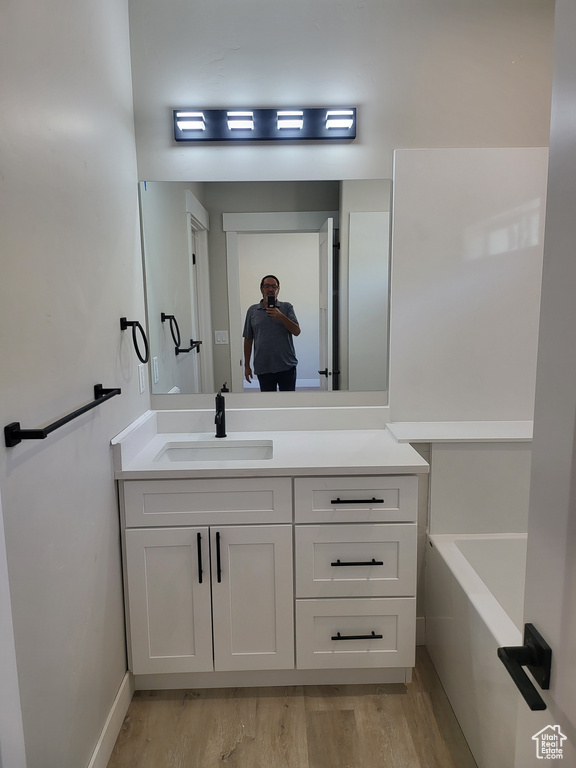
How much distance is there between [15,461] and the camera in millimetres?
1109

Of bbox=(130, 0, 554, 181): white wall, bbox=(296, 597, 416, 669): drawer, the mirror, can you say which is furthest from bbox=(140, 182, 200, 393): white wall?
bbox=(296, 597, 416, 669): drawer

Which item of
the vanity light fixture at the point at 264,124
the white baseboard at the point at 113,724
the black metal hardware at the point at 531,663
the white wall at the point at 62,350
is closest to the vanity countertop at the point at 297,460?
the white wall at the point at 62,350

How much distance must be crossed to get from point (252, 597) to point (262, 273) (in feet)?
4.51

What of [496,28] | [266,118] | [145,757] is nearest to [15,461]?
[145,757]

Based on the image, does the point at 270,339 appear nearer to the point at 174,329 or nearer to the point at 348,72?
the point at 174,329

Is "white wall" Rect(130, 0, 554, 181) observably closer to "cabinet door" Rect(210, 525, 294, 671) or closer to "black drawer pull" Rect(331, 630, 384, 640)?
"cabinet door" Rect(210, 525, 294, 671)

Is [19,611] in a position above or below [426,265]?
below

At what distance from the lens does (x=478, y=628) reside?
1585 mm

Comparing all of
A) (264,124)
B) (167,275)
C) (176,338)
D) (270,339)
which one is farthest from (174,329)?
(264,124)

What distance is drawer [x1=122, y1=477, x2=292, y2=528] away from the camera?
1.83 meters

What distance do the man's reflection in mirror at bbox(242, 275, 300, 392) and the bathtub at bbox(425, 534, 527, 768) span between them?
98cm

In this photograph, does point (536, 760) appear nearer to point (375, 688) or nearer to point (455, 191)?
point (375, 688)

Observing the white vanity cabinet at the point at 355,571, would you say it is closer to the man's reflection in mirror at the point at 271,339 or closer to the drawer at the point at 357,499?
the drawer at the point at 357,499

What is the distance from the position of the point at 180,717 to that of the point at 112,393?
1233 mm
